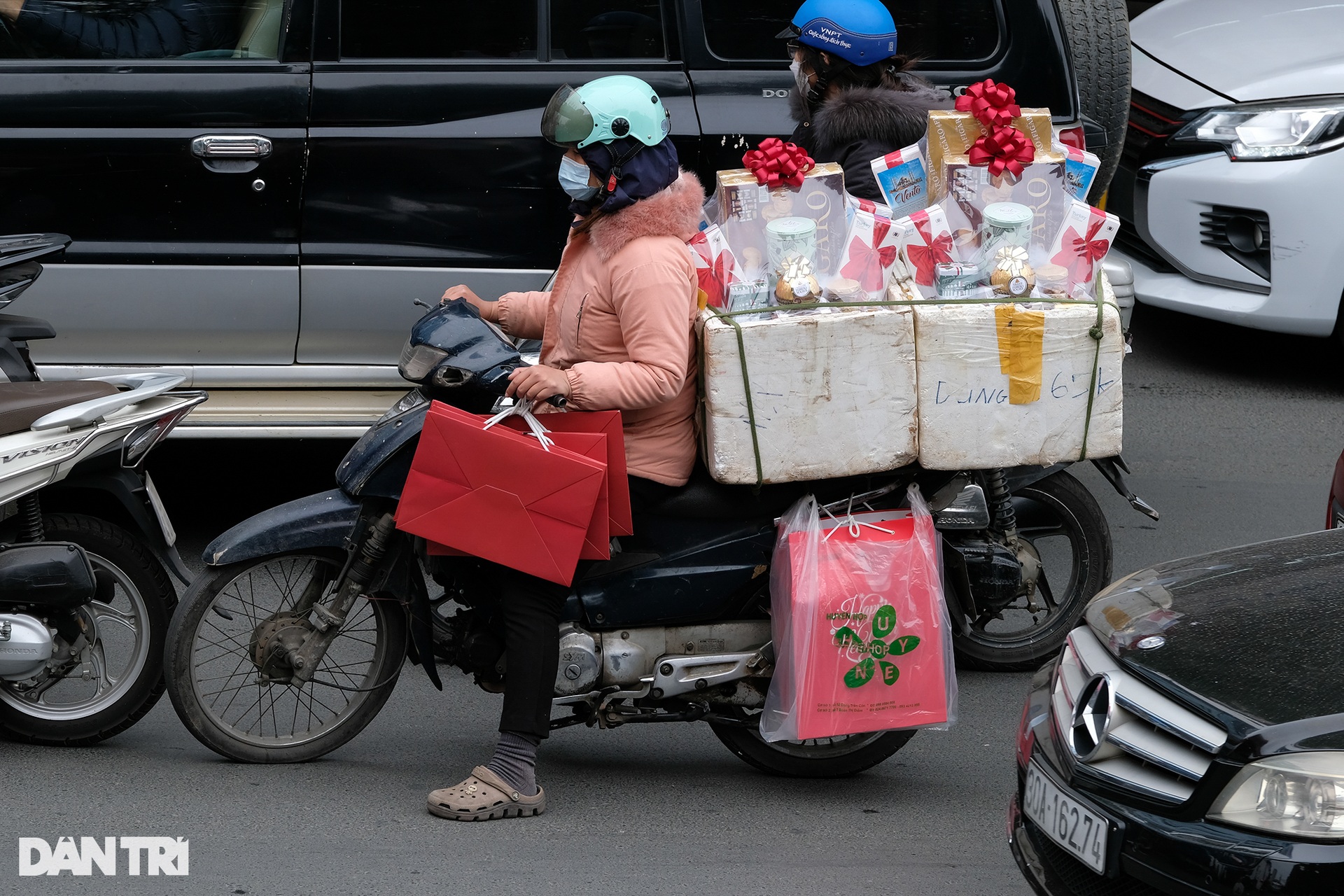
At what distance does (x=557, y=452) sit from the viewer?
3498mm

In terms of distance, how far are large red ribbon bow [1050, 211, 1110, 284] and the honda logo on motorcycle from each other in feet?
8.24

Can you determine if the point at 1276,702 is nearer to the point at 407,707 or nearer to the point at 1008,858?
the point at 1008,858

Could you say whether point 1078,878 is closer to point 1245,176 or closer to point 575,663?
point 575,663

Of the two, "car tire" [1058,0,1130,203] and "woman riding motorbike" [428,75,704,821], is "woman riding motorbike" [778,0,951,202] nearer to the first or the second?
"woman riding motorbike" [428,75,704,821]

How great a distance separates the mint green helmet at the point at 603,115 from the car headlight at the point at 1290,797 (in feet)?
6.26

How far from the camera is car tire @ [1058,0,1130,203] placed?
6047 millimetres

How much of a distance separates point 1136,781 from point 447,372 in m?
1.76

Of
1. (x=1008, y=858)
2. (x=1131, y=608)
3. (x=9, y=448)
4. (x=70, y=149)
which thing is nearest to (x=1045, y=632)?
(x=1008, y=858)

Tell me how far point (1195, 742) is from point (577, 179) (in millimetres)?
1862

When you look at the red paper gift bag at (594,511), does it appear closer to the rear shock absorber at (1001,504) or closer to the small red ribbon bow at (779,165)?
the small red ribbon bow at (779,165)

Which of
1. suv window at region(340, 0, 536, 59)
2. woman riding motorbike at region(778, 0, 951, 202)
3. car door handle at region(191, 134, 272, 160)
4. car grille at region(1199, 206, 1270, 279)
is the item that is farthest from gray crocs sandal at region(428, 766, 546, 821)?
car grille at region(1199, 206, 1270, 279)

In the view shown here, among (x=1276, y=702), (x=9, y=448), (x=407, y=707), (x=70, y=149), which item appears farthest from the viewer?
(x=70, y=149)

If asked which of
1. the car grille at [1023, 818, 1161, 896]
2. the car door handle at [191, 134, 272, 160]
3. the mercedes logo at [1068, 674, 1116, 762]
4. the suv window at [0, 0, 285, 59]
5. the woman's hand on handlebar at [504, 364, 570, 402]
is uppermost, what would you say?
the suv window at [0, 0, 285, 59]

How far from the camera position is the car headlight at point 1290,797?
2529 mm
